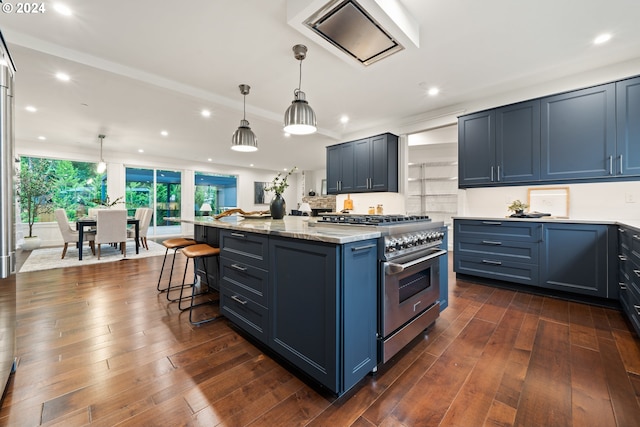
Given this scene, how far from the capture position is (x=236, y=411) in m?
1.24

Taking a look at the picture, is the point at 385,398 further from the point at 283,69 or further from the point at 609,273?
the point at 283,69

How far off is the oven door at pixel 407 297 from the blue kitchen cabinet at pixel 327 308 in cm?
8

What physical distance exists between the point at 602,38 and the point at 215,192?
32.3 feet

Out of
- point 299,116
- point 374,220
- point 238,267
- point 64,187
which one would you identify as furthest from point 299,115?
point 64,187

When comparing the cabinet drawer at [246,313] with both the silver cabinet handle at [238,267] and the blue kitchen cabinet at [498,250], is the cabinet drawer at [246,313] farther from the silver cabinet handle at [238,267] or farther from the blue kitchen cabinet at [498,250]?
the blue kitchen cabinet at [498,250]

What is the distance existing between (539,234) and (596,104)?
148cm

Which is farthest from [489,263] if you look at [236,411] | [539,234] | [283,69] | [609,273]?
[283,69]

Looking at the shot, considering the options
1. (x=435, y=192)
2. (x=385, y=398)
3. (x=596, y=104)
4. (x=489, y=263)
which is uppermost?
(x=596, y=104)

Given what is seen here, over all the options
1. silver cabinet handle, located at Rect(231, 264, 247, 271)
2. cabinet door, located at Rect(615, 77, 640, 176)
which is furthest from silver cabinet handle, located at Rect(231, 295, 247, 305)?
cabinet door, located at Rect(615, 77, 640, 176)

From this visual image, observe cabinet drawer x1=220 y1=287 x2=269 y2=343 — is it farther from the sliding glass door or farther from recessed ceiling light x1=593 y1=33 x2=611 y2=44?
the sliding glass door

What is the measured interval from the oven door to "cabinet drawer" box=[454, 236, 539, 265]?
5.26ft

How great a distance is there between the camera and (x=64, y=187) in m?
6.52

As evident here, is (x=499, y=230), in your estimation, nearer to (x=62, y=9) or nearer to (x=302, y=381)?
(x=302, y=381)

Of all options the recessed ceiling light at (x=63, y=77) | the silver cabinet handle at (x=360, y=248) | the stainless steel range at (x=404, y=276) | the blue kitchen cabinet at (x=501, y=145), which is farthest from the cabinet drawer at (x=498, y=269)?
the recessed ceiling light at (x=63, y=77)
